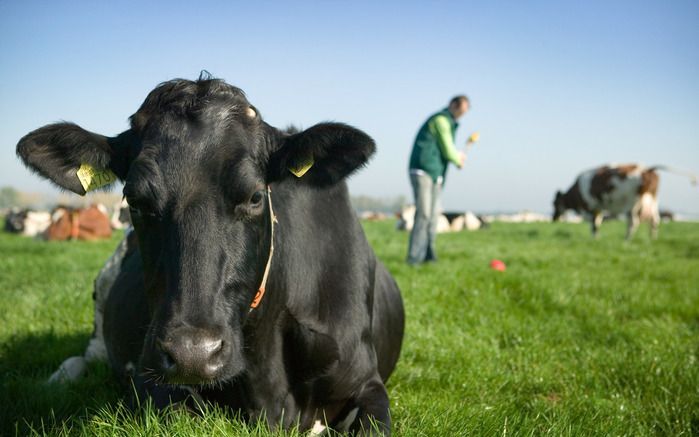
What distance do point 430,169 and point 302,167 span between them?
6.72m

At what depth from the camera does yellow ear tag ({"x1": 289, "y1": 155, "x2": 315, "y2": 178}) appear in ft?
9.51

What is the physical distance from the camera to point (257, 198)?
8.58ft

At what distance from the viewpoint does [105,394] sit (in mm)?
3602

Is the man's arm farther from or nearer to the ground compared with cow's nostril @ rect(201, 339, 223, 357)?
farther from the ground

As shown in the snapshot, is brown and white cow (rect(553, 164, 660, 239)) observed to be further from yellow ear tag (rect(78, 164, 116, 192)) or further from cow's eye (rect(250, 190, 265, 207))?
yellow ear tag (rect(78, 164, 116, 192))

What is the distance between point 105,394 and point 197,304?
183 centimetres

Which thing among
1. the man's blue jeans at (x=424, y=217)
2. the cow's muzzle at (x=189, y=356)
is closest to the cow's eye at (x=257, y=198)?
the cow's muzzle at (x=189, y=356)

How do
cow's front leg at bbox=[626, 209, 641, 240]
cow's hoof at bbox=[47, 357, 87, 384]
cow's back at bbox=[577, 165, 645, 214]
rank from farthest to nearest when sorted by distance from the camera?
cow's back at bbox=[577, 165, 645, 214] → cow's front leg at bbox=[626, 209, 641, 240] → cow's hoof at bbox=[47, 357, 87, 384]

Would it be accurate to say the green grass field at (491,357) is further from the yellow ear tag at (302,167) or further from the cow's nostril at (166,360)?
the yellow ear tag at (302,167)

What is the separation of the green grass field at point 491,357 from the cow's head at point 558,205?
15.4 meters

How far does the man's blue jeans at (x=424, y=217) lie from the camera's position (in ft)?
30.1

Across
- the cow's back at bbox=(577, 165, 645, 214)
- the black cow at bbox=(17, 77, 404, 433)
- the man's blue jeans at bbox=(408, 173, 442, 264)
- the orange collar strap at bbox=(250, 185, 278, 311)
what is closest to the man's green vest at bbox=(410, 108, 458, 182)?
the man's blue jeans at bbox=(408, 173, 442, 264)

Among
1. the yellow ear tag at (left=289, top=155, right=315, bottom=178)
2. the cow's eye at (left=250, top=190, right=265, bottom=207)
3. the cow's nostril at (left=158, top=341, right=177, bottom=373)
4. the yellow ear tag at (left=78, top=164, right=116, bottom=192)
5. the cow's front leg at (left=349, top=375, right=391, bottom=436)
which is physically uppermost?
the yellow ear tag at (left=289, top=155, right=315, bottom=178)

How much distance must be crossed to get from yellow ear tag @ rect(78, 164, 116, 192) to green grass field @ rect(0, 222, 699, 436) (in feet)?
3.65
